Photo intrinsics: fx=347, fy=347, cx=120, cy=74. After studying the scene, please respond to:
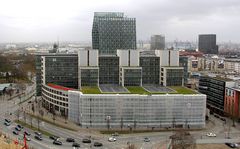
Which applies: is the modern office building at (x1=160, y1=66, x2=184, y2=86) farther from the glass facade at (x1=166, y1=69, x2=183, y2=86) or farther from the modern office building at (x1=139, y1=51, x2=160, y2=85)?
the modern office building at (x1=139, y1=51, x2=160, y2=85)

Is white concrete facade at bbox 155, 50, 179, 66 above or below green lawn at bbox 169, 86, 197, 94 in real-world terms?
above

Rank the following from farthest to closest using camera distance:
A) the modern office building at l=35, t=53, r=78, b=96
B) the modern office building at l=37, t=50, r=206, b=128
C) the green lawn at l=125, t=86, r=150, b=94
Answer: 1. the modern office building at l=35, t=53, r=78, b=96
2. the green lawn at l=125, t=86, r=150, b=94
3. the modern office building at l=37, t=50, r=206, b=128

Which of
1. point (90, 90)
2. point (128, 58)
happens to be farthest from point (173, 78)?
point (90, 90)

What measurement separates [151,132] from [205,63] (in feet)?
261

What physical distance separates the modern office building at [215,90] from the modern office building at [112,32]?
785 inches

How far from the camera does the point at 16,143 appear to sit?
40938mm

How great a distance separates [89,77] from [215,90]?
2230 centimetres

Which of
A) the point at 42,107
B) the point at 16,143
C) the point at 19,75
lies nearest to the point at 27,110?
the point at 42,107

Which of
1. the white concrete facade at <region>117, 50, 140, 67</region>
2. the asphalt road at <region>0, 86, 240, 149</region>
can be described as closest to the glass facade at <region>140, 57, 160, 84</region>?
the white concrete facade at <region>117, 50, 140, 67</region>

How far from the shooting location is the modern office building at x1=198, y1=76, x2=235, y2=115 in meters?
58.6

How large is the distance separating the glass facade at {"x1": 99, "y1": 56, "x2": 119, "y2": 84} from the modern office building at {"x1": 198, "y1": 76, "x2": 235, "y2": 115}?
1662 cm

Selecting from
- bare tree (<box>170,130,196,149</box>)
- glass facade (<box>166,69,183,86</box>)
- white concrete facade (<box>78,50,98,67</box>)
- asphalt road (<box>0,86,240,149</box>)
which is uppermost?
white concrete facade (<box>78,50,98,67</box>)

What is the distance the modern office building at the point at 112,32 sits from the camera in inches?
2972

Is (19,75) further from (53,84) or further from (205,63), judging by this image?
(205,63)
